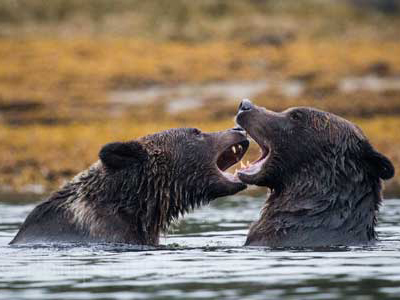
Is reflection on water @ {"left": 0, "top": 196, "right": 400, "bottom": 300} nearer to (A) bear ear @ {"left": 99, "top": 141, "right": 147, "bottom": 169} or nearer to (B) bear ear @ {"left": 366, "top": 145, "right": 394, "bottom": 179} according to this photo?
(B) bear ear @ {"left": 366, "top": 145, "right": 394, "bottom": 179}

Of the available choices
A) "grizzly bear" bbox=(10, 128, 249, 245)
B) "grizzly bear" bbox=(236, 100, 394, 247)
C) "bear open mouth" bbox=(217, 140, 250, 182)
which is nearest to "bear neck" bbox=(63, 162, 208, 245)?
"grizzly bear" bbox=(10, 128, 249, 245)

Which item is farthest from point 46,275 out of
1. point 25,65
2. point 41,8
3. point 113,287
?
point 41,8

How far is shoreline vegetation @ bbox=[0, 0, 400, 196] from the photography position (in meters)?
28.2

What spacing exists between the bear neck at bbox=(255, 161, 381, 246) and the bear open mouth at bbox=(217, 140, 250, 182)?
2.61ft

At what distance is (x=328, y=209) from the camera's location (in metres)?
11.1

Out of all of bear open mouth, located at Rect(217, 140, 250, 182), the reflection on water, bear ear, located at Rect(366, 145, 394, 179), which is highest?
bear open mouth, located at Rect(217, 140, 250, 182)

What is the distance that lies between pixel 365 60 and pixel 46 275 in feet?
98.0

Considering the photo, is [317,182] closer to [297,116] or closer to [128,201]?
[297,116]

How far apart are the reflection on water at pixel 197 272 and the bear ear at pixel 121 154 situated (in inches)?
32.3

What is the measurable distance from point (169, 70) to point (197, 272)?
28078 millimetres

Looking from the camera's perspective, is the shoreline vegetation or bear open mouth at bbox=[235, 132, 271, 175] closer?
bear open mouth at bbox=[235, 132, 271, 175]

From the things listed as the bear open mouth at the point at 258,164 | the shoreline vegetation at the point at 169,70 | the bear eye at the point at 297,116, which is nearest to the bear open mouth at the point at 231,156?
the bear open mouth at the point at 258,164

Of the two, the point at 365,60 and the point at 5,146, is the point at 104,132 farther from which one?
the point at 365,60

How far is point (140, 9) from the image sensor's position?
5016 centimetres
